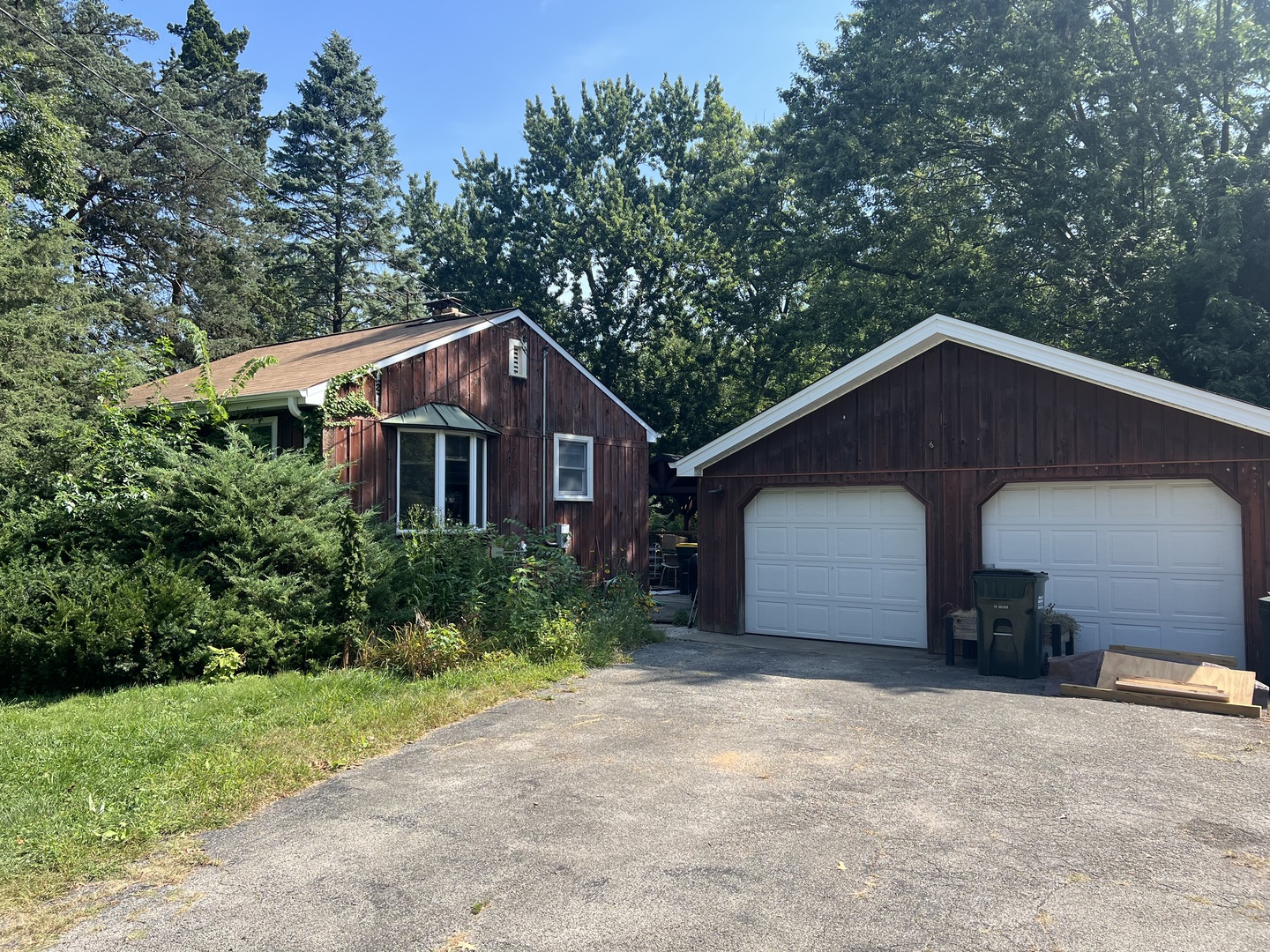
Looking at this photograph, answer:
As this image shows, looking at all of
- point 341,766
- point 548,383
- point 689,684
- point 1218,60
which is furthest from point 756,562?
point 1218,60

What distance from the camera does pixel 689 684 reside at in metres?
8.86

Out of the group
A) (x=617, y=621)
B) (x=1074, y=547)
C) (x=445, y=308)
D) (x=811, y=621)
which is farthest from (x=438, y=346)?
(x=1074, y=547)

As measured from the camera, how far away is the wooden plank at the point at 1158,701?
7.37 meters

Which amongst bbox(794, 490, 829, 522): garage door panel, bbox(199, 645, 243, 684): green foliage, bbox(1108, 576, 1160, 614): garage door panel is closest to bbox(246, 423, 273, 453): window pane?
bbox(199, 645, 243, 684): green foliage

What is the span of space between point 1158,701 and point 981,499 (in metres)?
3.36

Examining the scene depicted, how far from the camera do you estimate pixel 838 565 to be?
39.0 feet

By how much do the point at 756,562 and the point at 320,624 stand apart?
246 inches

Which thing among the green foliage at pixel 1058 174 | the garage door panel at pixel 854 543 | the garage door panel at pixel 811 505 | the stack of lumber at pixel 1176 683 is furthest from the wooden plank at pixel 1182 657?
the green foliage at pixel 1058 174

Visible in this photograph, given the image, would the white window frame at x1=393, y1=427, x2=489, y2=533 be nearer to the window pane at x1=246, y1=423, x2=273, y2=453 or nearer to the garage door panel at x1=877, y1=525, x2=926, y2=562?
the window pane at x1=246, y1=423, x2=273, y2=453

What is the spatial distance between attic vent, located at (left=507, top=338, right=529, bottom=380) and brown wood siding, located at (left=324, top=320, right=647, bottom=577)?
0.31 feet

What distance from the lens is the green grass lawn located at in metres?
4.46

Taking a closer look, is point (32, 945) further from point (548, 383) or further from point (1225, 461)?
point (548, 383)

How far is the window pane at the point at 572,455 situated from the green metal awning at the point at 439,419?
2039 millimetres

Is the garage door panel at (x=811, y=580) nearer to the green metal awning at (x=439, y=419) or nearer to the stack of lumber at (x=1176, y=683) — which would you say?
the stack of lumber at (x=1176, y=683)
